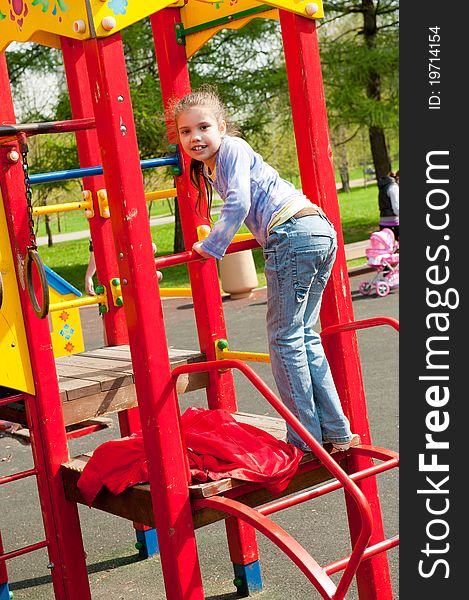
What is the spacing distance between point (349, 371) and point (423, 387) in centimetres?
71

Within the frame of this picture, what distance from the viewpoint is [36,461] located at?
12.2 feet

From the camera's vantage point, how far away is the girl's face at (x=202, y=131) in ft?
10.9

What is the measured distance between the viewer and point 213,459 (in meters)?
3.29

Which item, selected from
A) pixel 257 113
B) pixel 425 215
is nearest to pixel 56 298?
pixel 425 215

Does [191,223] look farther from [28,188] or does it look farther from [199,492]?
[199,492]

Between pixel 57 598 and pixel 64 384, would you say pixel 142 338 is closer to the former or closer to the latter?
pixel 64 384

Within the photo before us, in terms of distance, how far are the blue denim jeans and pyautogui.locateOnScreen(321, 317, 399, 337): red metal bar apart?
0.41ft

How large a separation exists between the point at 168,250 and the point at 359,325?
1976 centimetres

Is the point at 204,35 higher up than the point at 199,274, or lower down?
higher up

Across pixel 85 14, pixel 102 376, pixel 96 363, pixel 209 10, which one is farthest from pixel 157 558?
pixel 85 14

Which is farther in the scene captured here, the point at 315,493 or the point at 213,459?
the point at 213,459

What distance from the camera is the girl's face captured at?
10.9 ft

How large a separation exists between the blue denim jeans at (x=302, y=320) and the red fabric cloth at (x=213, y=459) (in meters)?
0.18

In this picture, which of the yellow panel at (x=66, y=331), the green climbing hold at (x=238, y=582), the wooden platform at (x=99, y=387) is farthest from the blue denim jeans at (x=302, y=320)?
the yellow panel at (x=66, y=331)
